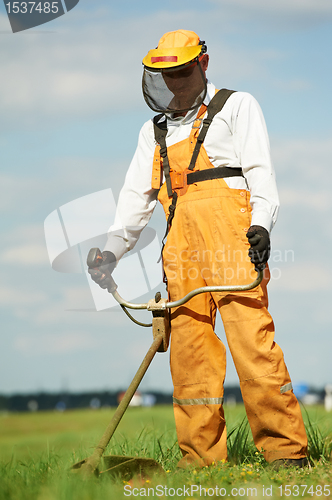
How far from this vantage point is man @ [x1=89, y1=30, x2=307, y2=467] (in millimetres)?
3238

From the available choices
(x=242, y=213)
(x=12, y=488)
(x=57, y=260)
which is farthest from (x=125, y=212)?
(x=12, y=488)

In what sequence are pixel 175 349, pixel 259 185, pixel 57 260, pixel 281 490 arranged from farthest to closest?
pixel 57 260
pixel 175 349
pixel 259 185
pixel 281 490

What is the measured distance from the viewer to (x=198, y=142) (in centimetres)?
337

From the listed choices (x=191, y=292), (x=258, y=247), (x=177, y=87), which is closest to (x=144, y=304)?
(x=191, y=292)

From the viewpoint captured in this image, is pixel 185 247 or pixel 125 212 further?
pixel 125 212

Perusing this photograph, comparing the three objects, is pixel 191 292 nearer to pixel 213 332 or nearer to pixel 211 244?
pixel 211 244

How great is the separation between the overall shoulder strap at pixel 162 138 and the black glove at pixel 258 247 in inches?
27.8

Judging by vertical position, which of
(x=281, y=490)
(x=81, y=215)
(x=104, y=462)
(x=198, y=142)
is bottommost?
(x=281, y=490)

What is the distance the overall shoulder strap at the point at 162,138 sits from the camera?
346cm

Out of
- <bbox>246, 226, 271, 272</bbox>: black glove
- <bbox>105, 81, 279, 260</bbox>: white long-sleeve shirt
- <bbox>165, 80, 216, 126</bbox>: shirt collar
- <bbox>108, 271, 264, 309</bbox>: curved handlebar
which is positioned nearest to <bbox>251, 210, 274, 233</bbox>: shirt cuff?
<bbox>105, 81, 279, 260</bbox>: white long-sleeve shirt

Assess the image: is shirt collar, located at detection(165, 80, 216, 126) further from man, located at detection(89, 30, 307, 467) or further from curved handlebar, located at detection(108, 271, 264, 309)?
curved handlebar, located at detection(108, 271, 264, 309)

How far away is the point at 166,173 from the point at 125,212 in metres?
0.46

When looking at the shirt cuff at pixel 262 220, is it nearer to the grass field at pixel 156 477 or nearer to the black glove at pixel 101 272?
the black glove at pixel 101 272

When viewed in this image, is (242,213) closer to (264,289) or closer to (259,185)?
(259,185)
